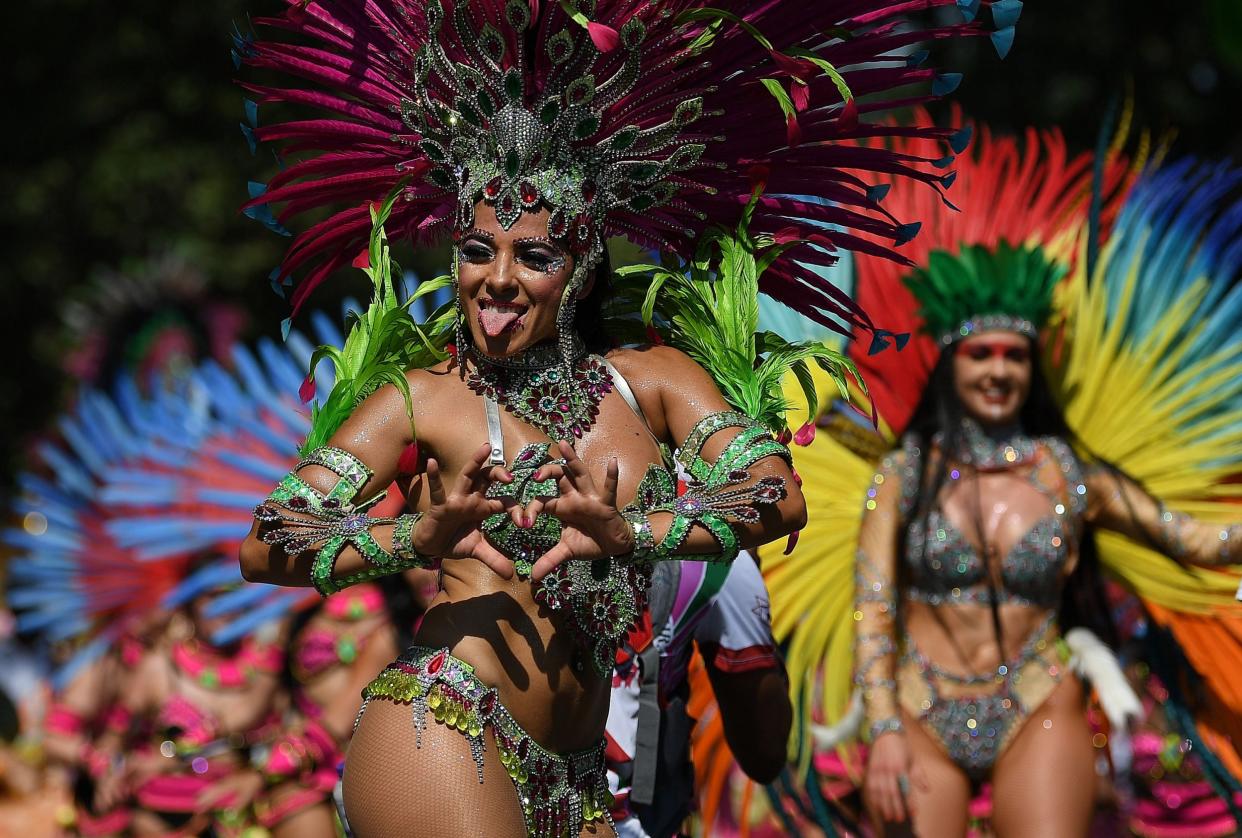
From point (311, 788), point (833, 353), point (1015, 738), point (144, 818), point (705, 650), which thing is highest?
point (833, 353)

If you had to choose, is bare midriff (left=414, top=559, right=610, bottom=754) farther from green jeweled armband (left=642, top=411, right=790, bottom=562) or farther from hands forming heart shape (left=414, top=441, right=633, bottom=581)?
green jeweled armband (left=642, top=411, right=790, bottom=562)

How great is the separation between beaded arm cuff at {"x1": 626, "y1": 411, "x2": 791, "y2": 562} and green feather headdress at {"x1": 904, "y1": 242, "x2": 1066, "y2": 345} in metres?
2.52

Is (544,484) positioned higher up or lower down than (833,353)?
lower down

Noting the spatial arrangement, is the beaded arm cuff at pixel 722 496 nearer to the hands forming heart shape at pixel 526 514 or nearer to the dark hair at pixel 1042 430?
the hands forming heart shape at pixel 526 514

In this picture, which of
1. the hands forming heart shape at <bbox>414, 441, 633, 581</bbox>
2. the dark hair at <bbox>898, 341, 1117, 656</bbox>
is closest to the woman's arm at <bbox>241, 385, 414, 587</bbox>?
the hands forming heart shape at <bbox>414, 441, 633, 581</bbox>

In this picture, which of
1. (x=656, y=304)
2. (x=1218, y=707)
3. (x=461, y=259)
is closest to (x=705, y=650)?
(x=656, y=304)

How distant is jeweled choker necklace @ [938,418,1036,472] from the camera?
5.94 metres

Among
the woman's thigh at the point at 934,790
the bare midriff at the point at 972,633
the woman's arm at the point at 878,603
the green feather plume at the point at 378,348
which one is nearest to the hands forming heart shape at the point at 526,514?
the green feather plume at the point at 378,348

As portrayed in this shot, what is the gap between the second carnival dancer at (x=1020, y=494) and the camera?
5656 millimetres

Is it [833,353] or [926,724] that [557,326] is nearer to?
[833,353]

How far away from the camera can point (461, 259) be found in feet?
11.8

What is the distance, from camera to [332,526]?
341cm

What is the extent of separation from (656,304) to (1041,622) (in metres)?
2.35

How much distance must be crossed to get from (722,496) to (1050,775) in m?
2.53
